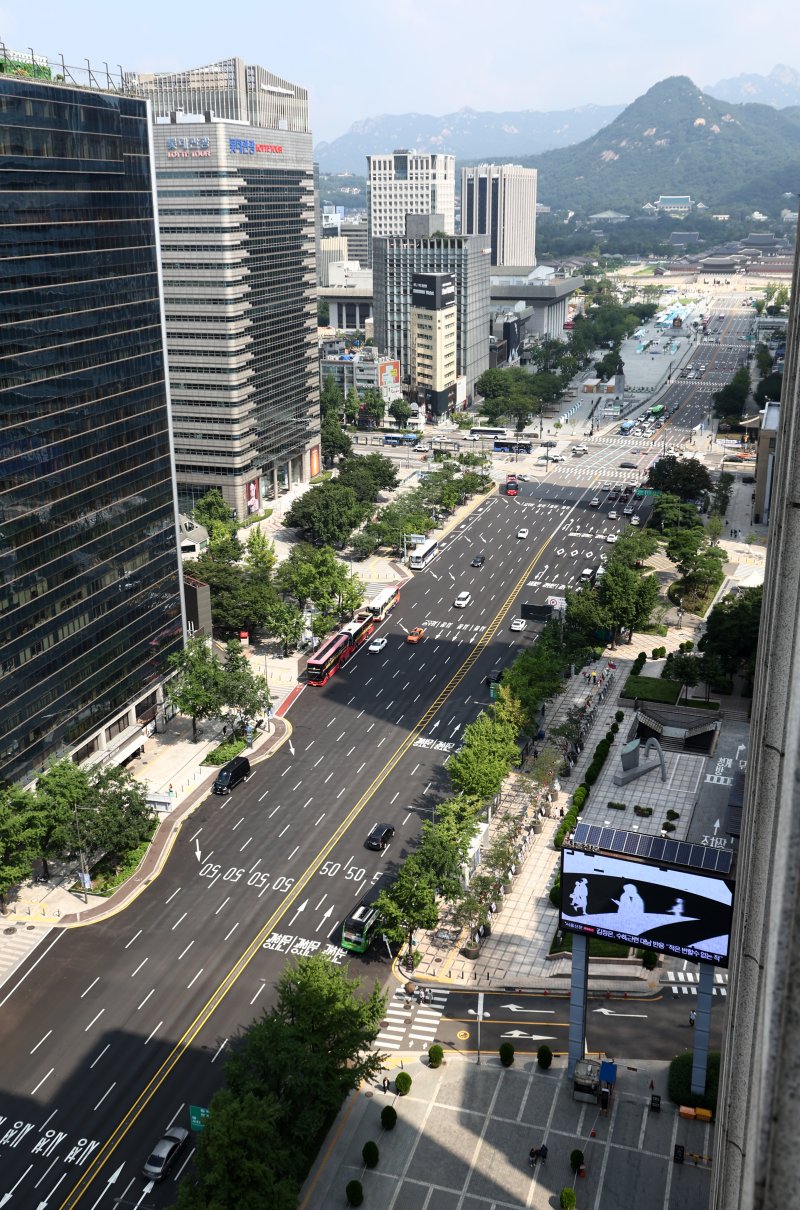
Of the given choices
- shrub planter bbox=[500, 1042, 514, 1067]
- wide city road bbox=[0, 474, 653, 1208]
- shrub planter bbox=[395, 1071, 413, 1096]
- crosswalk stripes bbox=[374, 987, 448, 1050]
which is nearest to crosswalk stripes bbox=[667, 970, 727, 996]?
shrub planter bbox=[500, 1042, 514, 1067]

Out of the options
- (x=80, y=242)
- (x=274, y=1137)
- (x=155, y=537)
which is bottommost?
(x=274, y=1137)

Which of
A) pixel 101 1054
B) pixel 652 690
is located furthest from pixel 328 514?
pixel 101 1054

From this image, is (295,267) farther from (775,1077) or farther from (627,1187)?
(775,1077)

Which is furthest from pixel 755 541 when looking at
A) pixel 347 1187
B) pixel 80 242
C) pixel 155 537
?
pixel 347 1187

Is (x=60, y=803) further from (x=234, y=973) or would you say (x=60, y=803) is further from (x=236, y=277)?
(x=236, y=277)

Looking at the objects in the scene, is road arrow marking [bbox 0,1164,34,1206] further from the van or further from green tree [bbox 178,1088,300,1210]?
the van

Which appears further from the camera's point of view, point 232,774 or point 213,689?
point 213,689
